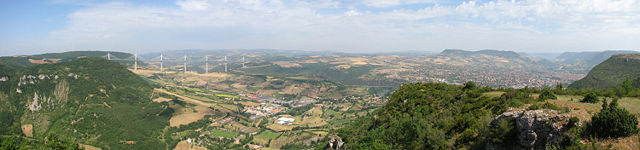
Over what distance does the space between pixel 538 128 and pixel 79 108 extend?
120m

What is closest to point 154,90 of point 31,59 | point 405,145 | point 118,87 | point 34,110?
point 118,87

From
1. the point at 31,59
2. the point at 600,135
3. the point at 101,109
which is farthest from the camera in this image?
the point at 31,59

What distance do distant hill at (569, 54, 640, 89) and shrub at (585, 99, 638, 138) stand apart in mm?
70465

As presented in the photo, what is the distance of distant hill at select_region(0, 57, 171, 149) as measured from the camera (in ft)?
262

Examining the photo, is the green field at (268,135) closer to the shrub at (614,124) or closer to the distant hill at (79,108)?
the distant hill at (79,108)

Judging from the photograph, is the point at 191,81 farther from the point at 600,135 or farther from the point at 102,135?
the point at 600,135

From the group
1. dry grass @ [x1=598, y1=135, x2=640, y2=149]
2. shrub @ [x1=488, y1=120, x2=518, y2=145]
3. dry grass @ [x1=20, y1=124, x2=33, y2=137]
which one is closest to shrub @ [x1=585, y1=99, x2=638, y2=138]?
dry grass @ [x1=598, y1=135, x2=640, y2=149]

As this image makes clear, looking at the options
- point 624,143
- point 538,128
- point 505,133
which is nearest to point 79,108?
point 505,133

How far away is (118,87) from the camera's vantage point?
11956 centimetres

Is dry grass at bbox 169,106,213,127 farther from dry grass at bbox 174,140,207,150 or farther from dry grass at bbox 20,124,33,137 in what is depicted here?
dry grass at bbox 20,124,33,137

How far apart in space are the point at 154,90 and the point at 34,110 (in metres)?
45.5

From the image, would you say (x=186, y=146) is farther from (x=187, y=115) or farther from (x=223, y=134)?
(x=187, y=115)

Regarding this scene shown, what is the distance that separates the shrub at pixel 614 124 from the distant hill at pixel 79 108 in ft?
294

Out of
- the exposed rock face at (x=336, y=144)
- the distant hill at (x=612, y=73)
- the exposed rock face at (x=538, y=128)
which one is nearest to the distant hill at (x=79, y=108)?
the exposed rock face at (x=336, y=144)
